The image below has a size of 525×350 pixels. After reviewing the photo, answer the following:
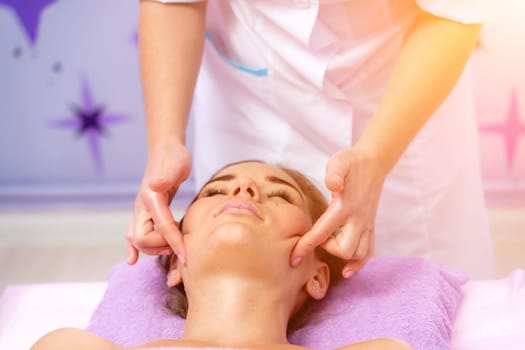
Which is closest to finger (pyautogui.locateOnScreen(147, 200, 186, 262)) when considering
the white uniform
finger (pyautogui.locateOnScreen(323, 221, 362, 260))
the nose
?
the nose

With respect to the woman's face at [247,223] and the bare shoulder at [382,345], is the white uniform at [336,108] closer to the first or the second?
the woman's face at [247,223]

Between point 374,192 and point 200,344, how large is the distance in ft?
1.34

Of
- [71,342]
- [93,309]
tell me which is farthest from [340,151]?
[93,309]

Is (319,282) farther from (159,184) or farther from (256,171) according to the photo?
(159,184)

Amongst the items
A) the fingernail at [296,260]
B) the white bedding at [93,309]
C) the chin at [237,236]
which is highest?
the chin at [237,236]

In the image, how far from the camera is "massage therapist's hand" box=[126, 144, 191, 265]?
146cm

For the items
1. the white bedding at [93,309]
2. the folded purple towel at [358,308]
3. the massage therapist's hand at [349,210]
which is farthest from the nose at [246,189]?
the white bedding at [93,309]

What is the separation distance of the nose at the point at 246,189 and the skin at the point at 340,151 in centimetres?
10

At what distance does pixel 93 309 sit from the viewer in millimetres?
1768

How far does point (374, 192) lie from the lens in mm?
1468

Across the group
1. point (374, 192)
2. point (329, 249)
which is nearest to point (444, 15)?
point (374, 192)

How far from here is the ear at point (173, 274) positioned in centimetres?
161

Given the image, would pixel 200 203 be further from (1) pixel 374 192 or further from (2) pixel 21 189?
(2) pixel 21 189

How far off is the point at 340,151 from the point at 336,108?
13.5 inches
